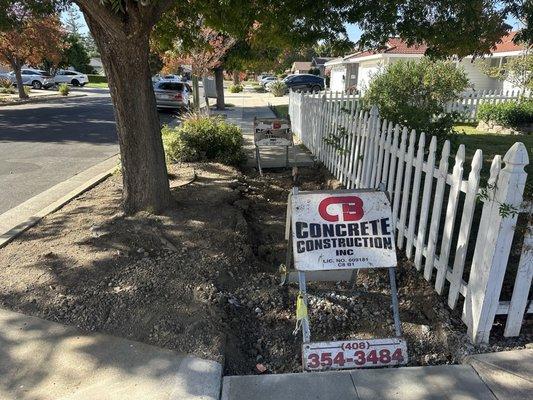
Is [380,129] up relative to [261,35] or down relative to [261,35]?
down

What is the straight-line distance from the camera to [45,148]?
35.0ft

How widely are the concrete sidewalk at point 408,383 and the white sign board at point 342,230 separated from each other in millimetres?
676

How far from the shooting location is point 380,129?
5.04 metres

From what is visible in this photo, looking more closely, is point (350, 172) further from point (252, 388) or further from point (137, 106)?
point (252, 388)

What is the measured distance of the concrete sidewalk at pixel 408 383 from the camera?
2.51 m

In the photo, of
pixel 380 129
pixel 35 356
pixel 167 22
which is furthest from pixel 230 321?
pixel 167 22

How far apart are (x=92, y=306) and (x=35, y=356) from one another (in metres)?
0.54

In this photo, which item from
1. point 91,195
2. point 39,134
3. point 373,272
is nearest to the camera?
point 373,272

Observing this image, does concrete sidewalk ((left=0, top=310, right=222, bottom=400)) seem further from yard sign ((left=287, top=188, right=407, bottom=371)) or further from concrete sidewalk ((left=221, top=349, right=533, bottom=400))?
yard sign ((left=287, top=188, right=407, bottom=371))

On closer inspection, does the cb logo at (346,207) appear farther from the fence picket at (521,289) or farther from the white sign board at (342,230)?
the fence picket at (521,289)

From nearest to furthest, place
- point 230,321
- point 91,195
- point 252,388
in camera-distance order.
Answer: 1. point 252,388
2. point 230,321
3. point 91,195

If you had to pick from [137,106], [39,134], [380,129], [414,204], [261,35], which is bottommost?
[39,134]

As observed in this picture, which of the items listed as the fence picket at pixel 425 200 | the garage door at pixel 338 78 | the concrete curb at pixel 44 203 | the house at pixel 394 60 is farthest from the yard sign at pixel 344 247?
the garage door at pixel 338 78

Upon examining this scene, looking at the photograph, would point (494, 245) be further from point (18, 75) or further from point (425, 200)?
point (18, 75)
